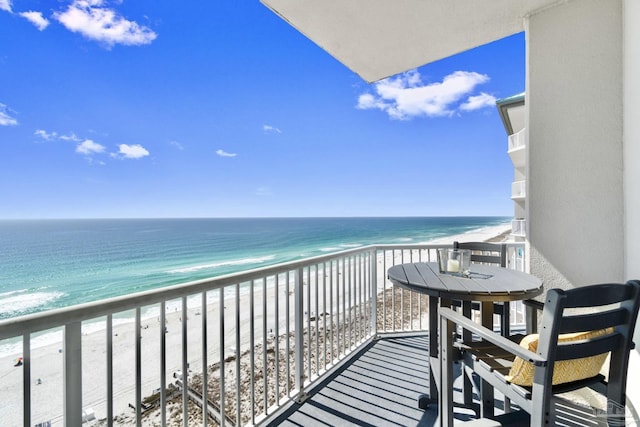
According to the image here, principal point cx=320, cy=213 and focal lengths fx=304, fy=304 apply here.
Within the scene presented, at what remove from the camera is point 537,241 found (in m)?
2.22

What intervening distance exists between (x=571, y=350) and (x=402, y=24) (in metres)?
2.44

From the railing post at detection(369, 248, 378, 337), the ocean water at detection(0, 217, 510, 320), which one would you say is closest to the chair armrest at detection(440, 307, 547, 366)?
the railing post at detection(369, 248, 378, 337)

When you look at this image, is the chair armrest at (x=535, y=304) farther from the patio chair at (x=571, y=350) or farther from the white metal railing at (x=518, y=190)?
the white metal railing at (x=518, y=190)

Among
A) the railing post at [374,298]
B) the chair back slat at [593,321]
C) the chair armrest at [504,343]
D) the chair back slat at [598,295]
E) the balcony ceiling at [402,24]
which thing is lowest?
the railing post at [374,298]

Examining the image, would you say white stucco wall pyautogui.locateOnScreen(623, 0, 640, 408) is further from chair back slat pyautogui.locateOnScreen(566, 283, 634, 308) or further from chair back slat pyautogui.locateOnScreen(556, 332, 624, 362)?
chair back slat pyautogui.locateOnScreen(566, 283, 634, 308)

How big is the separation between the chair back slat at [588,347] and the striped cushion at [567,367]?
2cm

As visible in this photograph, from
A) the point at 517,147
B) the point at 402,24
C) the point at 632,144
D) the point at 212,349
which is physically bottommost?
the point at 212,349

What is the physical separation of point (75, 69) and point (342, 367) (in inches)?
1202

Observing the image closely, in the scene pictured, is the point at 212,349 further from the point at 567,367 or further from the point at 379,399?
the point at 567,367

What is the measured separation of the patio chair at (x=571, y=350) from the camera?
0.98 m

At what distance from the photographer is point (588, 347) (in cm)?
105

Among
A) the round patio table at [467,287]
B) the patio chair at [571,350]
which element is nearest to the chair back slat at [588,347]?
the patio chair at [571,350]

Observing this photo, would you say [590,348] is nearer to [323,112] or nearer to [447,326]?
[447,326]

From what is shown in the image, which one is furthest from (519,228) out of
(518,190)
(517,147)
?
(517,147)
